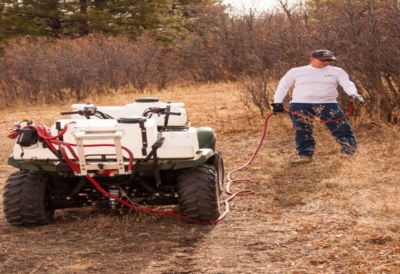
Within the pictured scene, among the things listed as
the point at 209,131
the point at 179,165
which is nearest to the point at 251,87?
the point at 209,131

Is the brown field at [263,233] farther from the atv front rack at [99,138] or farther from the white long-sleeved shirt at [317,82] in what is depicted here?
the white long-sleeved shirt at [317,82]

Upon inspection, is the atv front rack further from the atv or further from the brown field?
the brown field

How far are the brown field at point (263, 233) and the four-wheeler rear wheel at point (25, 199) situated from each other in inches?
3.9

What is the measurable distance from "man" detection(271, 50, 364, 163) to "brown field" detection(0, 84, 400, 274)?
1.08 ft

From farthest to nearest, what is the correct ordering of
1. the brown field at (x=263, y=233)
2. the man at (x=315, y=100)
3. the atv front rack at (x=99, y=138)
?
1. the man at (x=315, y=100)
2. the atv front rack at (x=99, y=138)
3. the brown field at (x=263, y=233)

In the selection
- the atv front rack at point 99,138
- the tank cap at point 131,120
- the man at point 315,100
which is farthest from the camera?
the man at point 315,100

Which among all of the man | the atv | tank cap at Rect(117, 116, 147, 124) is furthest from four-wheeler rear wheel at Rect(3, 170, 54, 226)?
the man

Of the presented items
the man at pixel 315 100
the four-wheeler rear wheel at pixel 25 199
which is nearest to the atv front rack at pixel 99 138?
the four-wheeler rear wheel at pixel 25 199

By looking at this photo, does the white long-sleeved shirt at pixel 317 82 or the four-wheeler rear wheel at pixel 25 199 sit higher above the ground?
the white long-sleeved shirt at pixel 317 82

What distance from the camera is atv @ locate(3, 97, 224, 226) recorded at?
17.9 feet

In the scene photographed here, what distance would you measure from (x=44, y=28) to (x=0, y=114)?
11047mm

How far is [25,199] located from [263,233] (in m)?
1.85

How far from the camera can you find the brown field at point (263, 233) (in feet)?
15.5

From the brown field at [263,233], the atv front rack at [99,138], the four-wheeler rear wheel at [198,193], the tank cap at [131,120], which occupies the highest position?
the tank cap at [131,120]
